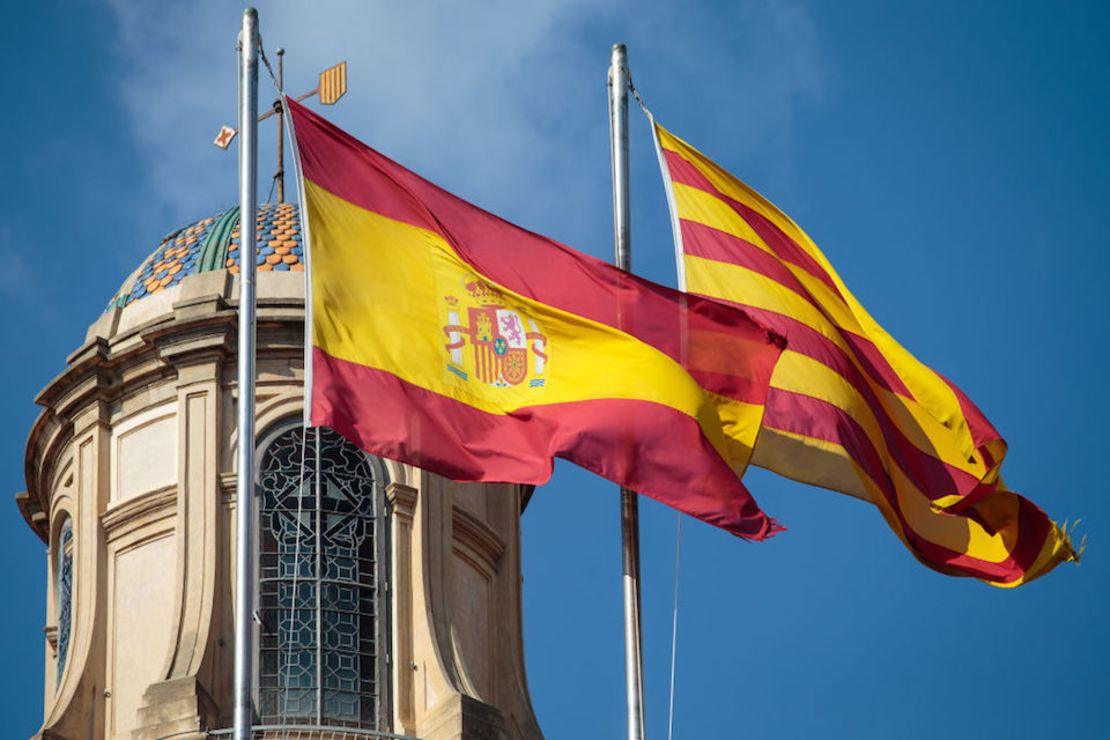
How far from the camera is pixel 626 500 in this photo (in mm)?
30734

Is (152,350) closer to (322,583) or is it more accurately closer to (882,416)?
(322,583)

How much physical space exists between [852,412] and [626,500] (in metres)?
3.40

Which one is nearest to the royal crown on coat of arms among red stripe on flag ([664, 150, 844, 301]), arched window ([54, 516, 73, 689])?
red stripe on flag ([664, 150, 844, 301])

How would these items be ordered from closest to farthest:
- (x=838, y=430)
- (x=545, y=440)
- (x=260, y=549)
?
(x=545, y=440)
(x=838, y=430)
(x=260, y=549)

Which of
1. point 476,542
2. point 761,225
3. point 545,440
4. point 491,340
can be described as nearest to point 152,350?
point 476,542

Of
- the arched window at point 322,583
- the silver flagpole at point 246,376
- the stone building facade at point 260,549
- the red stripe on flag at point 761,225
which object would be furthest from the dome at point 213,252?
the silver flagpole at point 246,376

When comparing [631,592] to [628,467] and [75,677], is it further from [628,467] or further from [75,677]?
[75,677]

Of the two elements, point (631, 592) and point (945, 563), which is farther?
point (945, 563)

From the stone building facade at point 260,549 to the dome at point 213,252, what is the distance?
0.04m

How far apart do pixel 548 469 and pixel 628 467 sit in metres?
0.83

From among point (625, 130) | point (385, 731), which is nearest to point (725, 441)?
point (625, 130)

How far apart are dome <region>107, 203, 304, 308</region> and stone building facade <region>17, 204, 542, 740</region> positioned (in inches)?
1.5

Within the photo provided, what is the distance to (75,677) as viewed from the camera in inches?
1476

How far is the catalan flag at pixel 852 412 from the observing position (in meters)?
32.7
